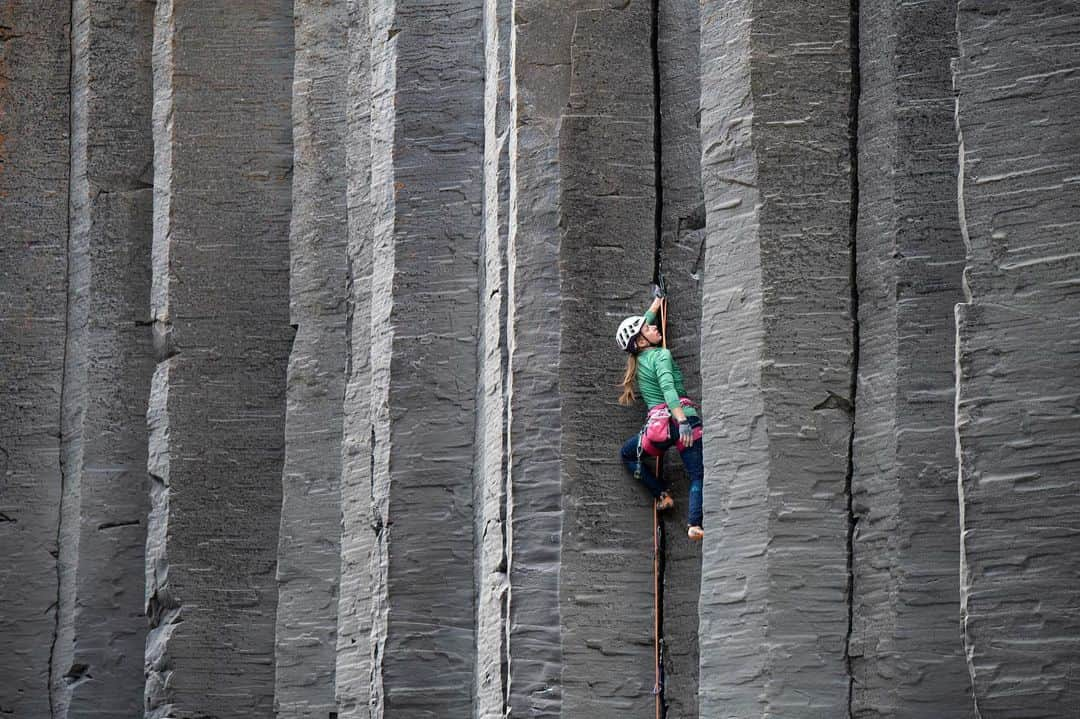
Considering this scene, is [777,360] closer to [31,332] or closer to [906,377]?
[906,377]

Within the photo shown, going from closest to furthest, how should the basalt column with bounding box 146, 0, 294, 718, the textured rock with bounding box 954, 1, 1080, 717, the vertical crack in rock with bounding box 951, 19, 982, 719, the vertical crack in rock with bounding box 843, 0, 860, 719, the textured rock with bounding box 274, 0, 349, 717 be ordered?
the textured rock with bounding box 954, 1, 1080, 717 → the vertical crack in rock with bounding box 951, 19, 982, 719 → the vertical crack in rock with bounding box 843, 0, 860, 719 → the textured rock with bounding box 274, 0, 349, 717 → the basalt column with bounding box 146, 0, 294, 718

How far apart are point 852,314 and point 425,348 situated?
2.81 meters

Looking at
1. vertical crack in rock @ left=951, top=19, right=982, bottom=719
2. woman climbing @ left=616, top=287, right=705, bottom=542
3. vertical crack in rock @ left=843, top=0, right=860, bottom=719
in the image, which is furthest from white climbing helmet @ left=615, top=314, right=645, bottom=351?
vertical crack in rock @ left=951, top=19, right=982, bottom=719

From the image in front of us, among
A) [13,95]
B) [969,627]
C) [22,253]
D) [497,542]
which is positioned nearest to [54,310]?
[22,253]

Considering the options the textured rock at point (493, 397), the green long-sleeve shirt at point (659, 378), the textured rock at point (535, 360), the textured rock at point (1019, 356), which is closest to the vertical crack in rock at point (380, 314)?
the textured rock at point (493, 397)

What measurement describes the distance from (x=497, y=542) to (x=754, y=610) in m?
1.87

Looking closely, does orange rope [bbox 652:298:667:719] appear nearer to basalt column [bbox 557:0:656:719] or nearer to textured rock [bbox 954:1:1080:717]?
basalt column [bbox 557:0:656:719]

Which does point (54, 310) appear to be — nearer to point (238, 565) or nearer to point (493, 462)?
point (238, 565)

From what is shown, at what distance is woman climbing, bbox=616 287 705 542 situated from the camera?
1024 cm

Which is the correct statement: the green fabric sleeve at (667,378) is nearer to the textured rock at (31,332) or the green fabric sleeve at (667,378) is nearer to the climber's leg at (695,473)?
the climber's leg at (695,473)

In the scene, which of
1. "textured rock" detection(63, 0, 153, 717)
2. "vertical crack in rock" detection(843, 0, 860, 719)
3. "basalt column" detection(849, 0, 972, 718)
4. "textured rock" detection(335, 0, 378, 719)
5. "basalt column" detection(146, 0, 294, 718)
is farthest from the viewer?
"textured rock" detection(63, 0, 153, 717)

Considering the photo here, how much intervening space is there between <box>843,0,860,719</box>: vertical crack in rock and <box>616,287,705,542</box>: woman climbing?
3.00ft

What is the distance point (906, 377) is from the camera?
364 inches

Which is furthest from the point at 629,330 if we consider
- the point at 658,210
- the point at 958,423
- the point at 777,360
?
the point at 958,423
